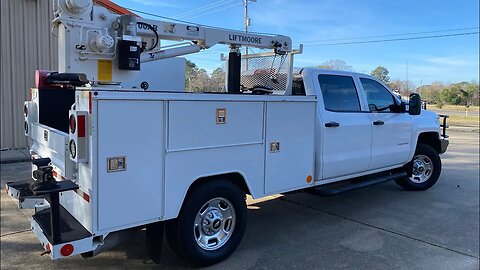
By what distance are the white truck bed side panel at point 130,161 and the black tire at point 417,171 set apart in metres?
5.48

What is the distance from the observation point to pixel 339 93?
5.72 meters

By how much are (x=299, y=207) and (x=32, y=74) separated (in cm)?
856

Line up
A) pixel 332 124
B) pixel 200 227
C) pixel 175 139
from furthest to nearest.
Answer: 1. pixel 332 124
2. pixel 200 227
3. pixel 175 139

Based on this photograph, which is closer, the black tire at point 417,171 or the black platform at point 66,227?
the black platform at point 66,227

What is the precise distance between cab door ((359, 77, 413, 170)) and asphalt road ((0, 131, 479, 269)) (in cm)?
82

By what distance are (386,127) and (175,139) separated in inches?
155

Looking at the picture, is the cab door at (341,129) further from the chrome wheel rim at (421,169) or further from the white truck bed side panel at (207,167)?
the chrome wheel rim at (421,169)

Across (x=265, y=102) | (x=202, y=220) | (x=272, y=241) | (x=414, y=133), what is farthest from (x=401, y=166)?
(x=202, y=220)

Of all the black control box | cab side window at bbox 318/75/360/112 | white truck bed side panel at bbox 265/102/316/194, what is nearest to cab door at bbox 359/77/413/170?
cab side window at bbox 318/75/360/112

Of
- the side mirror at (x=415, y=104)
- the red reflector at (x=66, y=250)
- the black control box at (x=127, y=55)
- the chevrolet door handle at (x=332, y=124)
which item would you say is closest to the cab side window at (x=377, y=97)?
the side mirror at (x=415, y=104)

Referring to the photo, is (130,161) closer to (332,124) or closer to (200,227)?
(200,227)

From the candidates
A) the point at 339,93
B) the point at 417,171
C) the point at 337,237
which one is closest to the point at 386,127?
the point at 339,93

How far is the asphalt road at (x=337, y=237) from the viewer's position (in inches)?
167

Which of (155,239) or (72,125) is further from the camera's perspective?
(155,239)
